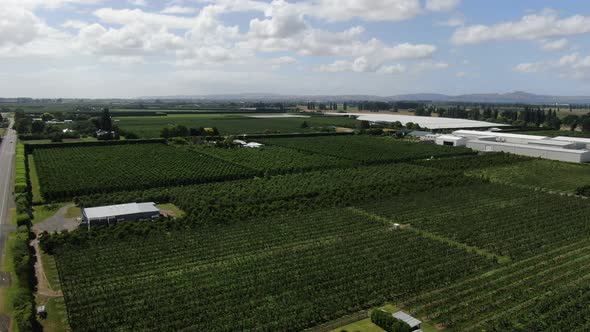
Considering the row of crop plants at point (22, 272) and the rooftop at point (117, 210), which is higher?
the rooftop at point (117, 210)

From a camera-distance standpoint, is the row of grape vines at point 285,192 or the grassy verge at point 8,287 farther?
the row of grape vines at point 285,192

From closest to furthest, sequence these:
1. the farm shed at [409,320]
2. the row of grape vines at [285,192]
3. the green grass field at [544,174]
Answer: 1. the farm shed at [409,320]
2. the row of grape vines at [285,192]
3. the green grass field at [544,174]

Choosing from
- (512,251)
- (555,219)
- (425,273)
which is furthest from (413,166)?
(425,273)

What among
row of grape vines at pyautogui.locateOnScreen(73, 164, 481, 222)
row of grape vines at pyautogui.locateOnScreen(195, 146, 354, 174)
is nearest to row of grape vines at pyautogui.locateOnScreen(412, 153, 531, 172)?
row of grape vines at pyautogui.locateOnScreen(73, 164, 481, 222)

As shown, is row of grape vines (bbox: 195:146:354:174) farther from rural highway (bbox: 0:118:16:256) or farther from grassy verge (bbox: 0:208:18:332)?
grassy verge (bbox: 0:208:18:332)

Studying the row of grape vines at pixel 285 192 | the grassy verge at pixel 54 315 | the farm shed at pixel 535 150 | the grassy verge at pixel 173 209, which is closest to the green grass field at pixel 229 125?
the farm shed at pixel 535 150

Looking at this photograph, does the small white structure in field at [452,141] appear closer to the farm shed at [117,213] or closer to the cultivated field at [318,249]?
the cultivated field at [318,249]

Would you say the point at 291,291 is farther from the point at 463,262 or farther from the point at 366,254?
the point at 463,262
